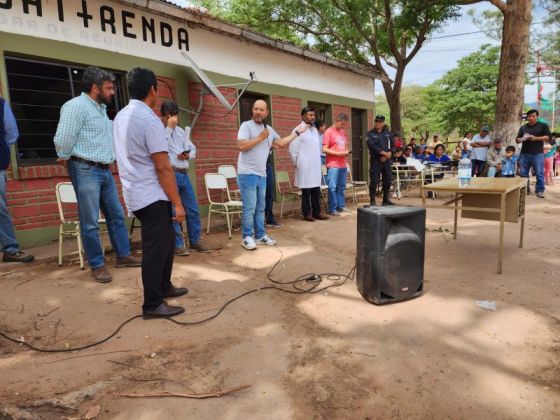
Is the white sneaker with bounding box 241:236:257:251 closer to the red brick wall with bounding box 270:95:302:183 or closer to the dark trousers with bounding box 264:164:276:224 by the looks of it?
the dark trousers with bounding box 264:164:276:224

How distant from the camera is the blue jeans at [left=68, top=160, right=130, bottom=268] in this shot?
12.3ft

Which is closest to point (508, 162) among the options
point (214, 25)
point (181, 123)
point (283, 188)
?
point (283, 188)

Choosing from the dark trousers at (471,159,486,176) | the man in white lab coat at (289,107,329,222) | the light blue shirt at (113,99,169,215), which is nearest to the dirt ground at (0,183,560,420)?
the light blue shirt at (113,99,169,215)

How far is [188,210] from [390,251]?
2.69m

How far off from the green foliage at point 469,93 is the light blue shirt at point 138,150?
2912 cm

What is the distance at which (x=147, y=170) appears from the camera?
2877 mm

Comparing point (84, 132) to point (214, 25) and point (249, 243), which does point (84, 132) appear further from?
point (214, 25)

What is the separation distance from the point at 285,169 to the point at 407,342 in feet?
22.4

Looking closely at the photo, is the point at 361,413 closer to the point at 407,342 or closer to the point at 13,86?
the point at 407,342

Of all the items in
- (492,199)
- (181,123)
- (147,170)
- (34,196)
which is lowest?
(492,199)

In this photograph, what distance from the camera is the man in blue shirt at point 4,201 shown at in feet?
13.9

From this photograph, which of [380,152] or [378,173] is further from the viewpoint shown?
[378,173]

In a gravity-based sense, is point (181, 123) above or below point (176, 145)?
above

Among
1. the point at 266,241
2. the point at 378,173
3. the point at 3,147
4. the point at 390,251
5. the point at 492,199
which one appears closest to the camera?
the point at 390,251
